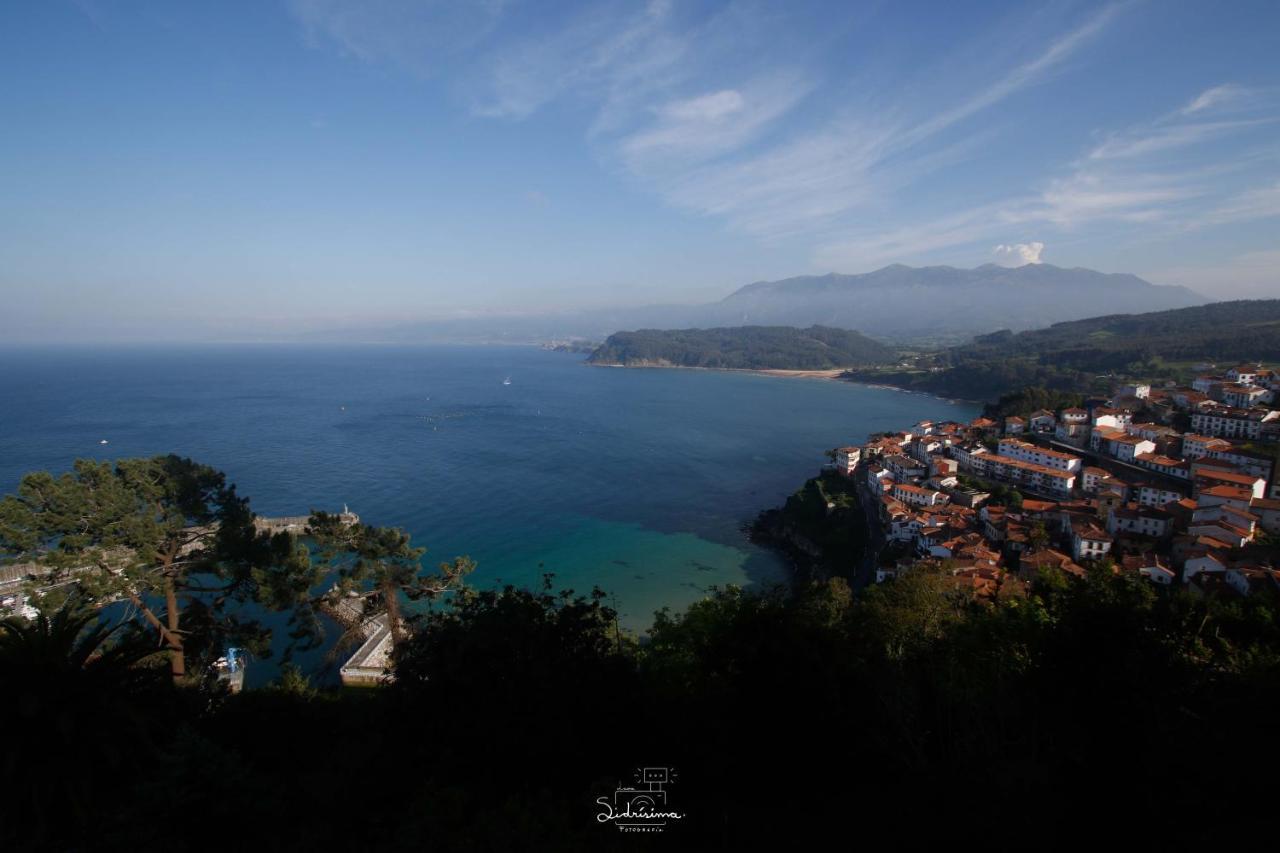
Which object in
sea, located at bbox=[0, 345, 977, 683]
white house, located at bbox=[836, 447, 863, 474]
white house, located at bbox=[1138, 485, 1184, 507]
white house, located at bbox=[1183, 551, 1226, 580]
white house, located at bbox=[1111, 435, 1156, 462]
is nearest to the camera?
white house, located at bbox=[1183, 551, 1226, 580]

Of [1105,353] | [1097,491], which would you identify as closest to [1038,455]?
[1097,491]

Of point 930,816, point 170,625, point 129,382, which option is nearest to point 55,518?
point 170,625

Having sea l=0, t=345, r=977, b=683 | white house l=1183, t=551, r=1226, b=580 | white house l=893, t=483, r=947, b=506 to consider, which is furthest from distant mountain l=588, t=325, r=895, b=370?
white house l=1183, t=551, r=1226, b=580

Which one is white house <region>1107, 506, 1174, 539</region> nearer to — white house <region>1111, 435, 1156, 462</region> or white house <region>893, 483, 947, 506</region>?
white house <region>893, 483, 947, 506</region>

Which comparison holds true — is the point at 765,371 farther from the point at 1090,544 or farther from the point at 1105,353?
the point at 1090,544

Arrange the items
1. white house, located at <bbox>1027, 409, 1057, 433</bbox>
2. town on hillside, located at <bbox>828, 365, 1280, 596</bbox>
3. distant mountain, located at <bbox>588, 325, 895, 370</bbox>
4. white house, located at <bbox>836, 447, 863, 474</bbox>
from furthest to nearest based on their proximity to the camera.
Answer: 1. distant mountain, located at <bbox>588, 325, 895, 370</bbox>
2. white house, located at <bbox>1027, 409, 1057, 433</bbox>
3. white house, located at <bbox>836, 447, 863, 474</bbox>
4. town on hillside, located at <bbox>828, 365, 1280, 596</bbox>

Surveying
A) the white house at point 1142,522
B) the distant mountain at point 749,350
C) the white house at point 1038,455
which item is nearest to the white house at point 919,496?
the white house at point 1142,522
